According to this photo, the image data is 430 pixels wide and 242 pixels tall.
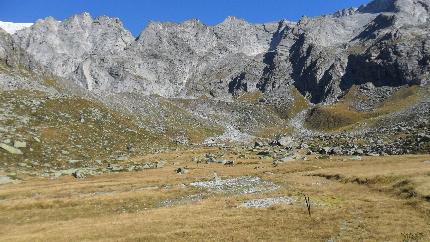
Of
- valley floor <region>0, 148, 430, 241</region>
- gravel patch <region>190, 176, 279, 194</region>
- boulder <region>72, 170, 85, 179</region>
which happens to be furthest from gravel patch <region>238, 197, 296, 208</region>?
boulder <region>72, 170, 85, 179</region>

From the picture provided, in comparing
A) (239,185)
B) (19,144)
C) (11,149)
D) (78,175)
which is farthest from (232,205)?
A: (19,144)

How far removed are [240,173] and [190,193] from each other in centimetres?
2180

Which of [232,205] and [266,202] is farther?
[232,205]

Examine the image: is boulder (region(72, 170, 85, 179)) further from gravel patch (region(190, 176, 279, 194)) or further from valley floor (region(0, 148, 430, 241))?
gravel patch (region(190, 176, 279, 194))

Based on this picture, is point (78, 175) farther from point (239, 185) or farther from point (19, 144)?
point (239, 185)

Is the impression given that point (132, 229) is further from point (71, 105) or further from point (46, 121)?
point (71, 105)

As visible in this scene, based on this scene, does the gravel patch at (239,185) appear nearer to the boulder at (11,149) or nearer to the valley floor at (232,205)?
the valley floor at (232,205)

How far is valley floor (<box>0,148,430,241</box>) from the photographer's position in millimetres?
44719

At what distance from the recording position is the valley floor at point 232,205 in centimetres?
4472

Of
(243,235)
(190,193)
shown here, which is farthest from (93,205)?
(243,235)

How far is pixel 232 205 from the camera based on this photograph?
60.8 meters

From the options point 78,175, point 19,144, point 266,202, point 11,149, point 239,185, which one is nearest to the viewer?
point 266,202

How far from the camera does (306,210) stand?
2092 inches

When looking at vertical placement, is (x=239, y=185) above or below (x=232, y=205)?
above
